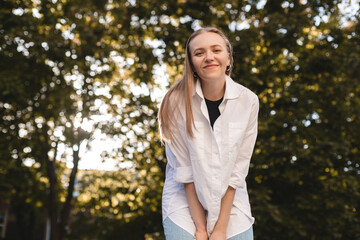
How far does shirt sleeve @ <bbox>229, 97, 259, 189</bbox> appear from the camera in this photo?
6.93 feet

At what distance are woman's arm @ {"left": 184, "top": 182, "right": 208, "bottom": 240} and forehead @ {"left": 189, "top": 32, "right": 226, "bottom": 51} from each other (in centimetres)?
77

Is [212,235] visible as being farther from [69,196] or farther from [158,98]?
[69,196]

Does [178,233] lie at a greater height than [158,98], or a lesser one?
lesser

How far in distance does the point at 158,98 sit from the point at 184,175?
6.42 meters

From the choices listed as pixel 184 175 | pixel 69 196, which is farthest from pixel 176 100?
pixel 69 196

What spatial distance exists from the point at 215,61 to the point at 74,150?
25.2ft

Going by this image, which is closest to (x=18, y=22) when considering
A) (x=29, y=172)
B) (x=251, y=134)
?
(x=29, y=172)

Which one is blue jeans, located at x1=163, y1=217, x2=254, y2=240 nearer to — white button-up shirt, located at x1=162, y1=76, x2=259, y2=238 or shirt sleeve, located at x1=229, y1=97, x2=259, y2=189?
white button-up shirt, located at x1=162, y1=76, x2=259, y2=238

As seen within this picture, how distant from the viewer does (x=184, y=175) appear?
6.87ft

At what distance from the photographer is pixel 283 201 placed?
810 cm

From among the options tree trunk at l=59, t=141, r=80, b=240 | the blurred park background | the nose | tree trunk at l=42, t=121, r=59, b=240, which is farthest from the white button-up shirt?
tree trunk at l=42, t=121, r=59, b=240

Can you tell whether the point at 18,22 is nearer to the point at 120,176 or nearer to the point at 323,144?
the point at 120,176

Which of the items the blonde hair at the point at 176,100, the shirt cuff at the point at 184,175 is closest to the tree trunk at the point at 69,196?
the blonde hair at the point at 176,100

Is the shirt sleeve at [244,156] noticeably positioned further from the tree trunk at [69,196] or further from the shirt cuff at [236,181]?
the tree trunk at [69,196]
